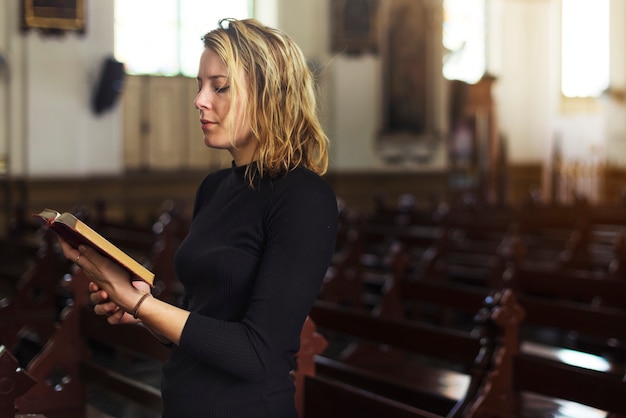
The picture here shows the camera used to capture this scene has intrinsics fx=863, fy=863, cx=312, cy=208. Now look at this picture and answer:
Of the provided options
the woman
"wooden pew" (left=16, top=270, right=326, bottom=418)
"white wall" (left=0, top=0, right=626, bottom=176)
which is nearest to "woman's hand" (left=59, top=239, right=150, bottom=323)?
the woman

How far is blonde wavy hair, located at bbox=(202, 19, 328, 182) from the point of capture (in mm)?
1744

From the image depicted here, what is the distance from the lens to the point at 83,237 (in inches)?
61.2

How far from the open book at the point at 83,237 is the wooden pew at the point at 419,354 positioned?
4.06 ft

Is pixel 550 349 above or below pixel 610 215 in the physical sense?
below

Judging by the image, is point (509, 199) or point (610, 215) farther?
point (509, 199)

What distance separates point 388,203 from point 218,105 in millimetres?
10818

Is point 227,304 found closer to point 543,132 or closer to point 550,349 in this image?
point 550,349

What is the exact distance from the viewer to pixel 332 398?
2807 millimetres

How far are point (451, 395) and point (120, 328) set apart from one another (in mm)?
1590

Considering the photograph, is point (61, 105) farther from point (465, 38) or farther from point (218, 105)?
point (218, 105)

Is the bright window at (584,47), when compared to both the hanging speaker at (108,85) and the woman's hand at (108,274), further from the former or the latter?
the woman's hand at (108,274)

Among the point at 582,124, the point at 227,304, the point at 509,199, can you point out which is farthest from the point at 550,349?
the point at 582,124

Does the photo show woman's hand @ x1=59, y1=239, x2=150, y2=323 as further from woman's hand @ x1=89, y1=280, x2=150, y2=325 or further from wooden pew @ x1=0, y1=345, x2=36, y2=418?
wooden pew @ x1=0, y1=345, x2=36, y2=418

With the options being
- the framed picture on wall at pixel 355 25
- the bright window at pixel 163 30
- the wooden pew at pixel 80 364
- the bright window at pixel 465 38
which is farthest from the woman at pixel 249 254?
the bright window at pixel 465 38
